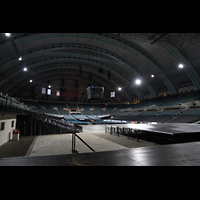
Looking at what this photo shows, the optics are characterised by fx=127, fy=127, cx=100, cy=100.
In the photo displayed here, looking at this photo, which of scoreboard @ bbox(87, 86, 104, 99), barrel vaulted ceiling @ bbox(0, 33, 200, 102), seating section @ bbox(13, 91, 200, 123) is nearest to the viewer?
barrel vaulted ceiling @ bbox(0, 33, 200, 102)

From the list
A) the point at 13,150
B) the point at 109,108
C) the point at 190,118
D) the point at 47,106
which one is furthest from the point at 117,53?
the point at 47,106

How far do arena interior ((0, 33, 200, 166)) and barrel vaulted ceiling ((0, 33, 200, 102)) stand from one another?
0.47 ft

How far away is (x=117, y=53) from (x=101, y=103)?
2500 centimetres

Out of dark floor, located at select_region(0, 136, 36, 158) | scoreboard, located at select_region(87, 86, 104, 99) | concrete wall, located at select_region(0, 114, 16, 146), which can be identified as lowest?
dark floor, located at select_region(0, 136, 36, 158)

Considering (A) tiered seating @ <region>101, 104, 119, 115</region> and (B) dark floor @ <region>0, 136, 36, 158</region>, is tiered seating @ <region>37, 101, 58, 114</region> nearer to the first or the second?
(A) tiered seating @ <region>101, 104, 119, 115</region>

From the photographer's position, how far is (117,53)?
89.6 feet

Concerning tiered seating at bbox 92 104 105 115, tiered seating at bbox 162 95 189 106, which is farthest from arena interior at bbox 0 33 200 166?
tiered seating at bbox 92 104 105 115

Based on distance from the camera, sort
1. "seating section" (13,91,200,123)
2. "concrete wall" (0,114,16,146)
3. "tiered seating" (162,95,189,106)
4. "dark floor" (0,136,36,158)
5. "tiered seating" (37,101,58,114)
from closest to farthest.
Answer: "dark floor" (0,136,36,158), "concrete wall" (0,114,16,146), "seating section" (13,91,200,123), "tiered seating" (162,95,189,106), "tiered seating" (37,101,58,114)

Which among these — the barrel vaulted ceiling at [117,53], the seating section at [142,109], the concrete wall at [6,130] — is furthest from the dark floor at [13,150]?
the barrel vaulted ceiling at [117,53]

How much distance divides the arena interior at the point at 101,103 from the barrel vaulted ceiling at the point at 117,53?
143 millimetres

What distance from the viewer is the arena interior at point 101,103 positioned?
161 inches

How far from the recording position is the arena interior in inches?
161
